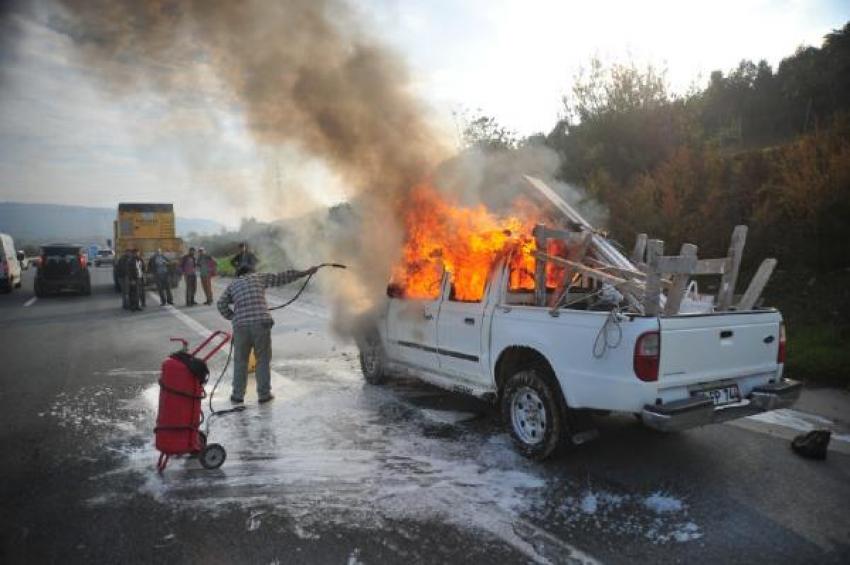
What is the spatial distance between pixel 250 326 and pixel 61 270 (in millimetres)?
19325

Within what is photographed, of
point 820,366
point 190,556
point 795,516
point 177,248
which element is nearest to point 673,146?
point 820,366

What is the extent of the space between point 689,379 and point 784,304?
771cm

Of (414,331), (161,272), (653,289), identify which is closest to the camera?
(653,289)

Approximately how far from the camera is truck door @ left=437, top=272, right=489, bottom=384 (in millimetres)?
5395

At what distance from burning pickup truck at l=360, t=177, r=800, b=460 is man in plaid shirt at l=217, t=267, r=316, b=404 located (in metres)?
1.63

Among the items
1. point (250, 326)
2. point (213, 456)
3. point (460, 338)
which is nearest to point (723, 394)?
point (460, 338)

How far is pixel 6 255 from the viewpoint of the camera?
22.9 meters

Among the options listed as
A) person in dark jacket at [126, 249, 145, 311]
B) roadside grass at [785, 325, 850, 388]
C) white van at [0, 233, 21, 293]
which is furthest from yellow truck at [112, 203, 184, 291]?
roadside grass at [785, 325, 850, 388]

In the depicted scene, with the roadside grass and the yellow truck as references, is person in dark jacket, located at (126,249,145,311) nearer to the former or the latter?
the yellow truck

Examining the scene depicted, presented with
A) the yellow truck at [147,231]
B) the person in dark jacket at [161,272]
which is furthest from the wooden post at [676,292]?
the yellow truck at [147,231]

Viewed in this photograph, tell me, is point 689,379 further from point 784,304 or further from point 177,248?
point 177,248

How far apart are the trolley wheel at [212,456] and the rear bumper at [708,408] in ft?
11.1

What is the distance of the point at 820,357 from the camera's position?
7.55m

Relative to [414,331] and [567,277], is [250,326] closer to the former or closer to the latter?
[414,331]
